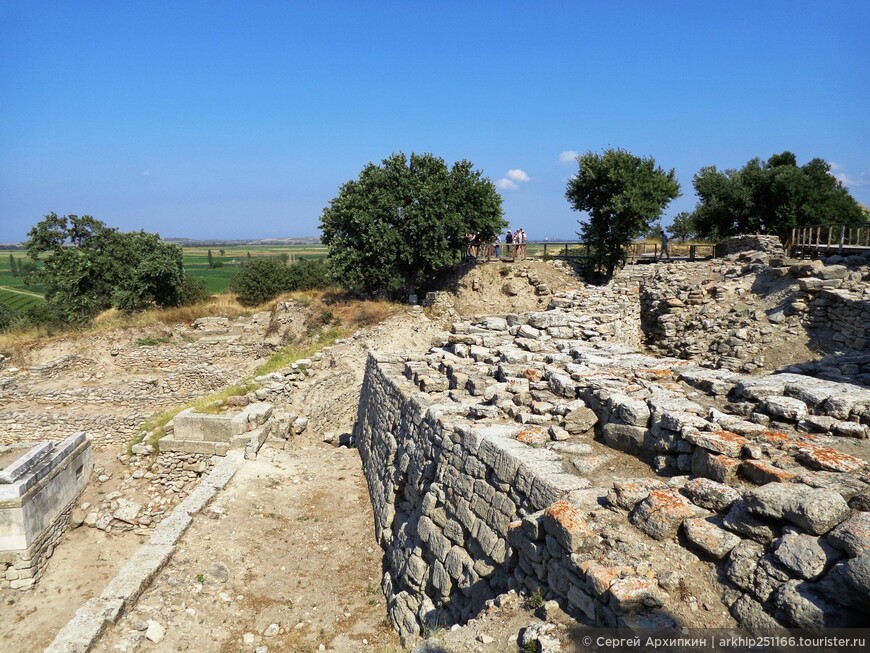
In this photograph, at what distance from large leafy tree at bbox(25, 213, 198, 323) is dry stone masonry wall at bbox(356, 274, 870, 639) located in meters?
19.4

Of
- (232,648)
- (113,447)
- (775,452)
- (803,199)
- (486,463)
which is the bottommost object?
(113,447)

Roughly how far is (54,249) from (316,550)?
886 inches

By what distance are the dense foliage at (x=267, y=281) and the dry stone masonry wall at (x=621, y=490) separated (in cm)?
2088

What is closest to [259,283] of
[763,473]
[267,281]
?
[267,281]

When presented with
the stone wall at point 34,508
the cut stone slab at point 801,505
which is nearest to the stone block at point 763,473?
the cut stone slab at point 801,505

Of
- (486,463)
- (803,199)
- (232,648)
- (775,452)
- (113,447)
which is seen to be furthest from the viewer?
(803,199)

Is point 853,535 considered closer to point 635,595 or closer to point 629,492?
point 635,595

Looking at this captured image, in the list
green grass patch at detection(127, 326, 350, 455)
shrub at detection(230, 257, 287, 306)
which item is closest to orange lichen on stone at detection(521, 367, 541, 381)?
green grass patch at detection(127, 326, 350, 455)

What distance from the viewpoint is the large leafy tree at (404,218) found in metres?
18.8

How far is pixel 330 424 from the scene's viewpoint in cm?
1330

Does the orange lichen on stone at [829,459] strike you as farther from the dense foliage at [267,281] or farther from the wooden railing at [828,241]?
the dense foliage at [267,281]

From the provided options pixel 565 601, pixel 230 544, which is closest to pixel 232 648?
pixel 230 544

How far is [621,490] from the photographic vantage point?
14.0ft

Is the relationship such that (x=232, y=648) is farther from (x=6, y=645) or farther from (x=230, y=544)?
(x=6, y=645)
